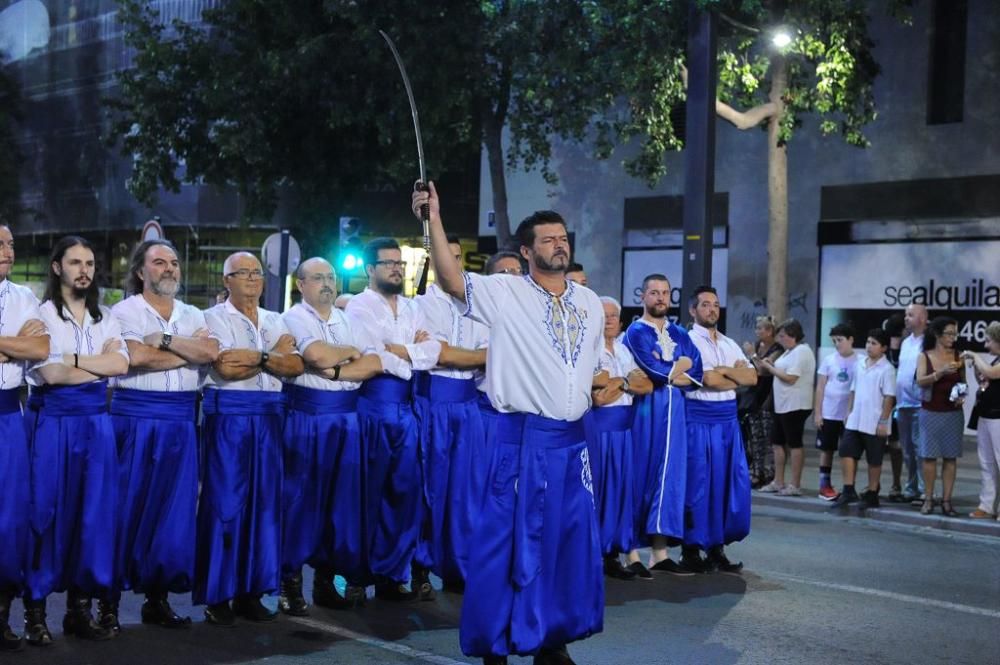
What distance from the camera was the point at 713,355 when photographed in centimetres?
1017

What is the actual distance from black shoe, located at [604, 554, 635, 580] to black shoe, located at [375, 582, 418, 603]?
1.66 metres

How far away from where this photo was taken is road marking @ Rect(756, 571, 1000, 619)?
29.2 feet

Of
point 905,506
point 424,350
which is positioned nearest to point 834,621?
point 424,350

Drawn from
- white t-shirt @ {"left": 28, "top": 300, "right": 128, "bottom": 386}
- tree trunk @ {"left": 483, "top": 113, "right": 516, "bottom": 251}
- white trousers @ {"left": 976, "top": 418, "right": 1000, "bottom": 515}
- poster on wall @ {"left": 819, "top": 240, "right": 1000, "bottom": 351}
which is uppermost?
tree trunk @ {"left": 483, "top": 113, "right": 516, "bottom": 251}

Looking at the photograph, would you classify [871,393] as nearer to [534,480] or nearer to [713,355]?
[713,355]

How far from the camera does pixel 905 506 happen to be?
1408cm

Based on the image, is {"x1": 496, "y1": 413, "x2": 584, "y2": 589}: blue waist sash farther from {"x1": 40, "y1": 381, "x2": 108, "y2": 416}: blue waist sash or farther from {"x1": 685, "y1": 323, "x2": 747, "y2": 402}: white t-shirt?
{"x1": 685, "y1": 323, "x2": 747, "y2": 402}: white t-shirt

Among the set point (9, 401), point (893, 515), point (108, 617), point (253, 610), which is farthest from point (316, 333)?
point (893, 515)

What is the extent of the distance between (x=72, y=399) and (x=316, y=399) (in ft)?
5.19

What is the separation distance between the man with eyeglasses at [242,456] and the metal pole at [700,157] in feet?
29.8

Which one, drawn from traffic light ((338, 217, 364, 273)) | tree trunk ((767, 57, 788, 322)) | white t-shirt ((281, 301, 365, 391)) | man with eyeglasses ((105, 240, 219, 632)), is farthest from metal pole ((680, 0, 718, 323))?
man with eyeglasses ((105, 240, 219, 632))

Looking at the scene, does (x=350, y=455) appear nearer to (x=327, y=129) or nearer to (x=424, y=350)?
(x=424, y=350)

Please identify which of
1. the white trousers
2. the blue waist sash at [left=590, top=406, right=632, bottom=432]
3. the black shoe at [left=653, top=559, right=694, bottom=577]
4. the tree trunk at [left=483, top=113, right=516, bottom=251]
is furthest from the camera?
the tree trunk at [left=483, top=113, right=516, bottom=251]

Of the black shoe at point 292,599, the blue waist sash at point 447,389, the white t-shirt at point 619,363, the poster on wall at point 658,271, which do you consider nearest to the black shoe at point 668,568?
the white t-shirt at point 619,363
